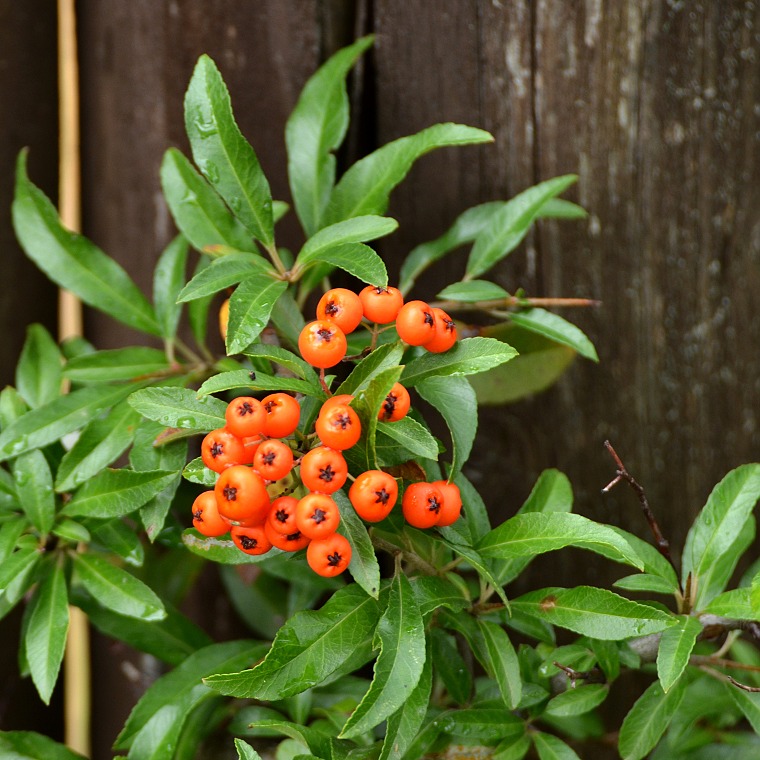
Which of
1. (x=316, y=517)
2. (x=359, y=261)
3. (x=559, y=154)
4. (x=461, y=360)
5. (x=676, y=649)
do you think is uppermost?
(x=559, y=154)

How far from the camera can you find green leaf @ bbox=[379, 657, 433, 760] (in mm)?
1011

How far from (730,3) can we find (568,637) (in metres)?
1.22

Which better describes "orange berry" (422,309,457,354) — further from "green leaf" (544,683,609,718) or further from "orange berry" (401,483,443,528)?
"green leaf" (544,683,609,718)

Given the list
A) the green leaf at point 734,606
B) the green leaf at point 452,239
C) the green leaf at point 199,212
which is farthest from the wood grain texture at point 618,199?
the green leaf at point 734,606

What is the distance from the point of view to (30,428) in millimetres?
1264

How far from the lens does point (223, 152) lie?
1.18 m

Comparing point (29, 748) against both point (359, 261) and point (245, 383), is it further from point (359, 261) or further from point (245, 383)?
point (359, 261)

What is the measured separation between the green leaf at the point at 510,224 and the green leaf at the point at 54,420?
622 millimetres

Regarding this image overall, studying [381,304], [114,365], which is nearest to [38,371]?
[114,365]

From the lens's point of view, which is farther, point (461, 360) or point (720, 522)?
point (720, 522)

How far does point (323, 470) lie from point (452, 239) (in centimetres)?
69

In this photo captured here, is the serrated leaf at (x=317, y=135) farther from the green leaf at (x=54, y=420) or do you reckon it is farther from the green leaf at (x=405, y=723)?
the green leaf at (x=405, y=723)

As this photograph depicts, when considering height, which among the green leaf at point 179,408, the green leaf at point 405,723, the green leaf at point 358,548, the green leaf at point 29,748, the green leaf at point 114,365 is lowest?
the green leaf at point 29,748

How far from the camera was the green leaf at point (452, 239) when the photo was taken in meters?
1.45
